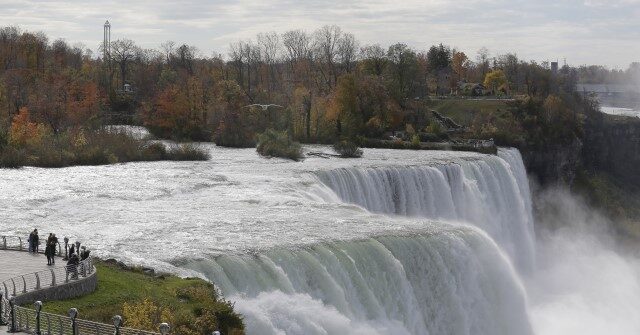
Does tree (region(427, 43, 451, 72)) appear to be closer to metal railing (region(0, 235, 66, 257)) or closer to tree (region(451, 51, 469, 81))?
tree (region(451, 51, 469, 81))

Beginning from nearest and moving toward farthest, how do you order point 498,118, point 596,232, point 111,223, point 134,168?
point 111,223
point 134,168
point 596,232
point 498,118

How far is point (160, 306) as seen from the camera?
23.1 m

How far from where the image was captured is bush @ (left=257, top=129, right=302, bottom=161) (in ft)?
192

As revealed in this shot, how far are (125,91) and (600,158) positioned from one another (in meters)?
50.5

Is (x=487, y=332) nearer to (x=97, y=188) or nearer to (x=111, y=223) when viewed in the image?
(x=111, y=223)

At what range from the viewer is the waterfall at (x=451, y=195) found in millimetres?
45219

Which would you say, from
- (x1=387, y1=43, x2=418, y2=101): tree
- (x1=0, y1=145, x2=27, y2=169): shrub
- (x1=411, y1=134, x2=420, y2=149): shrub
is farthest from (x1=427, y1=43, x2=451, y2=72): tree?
(x1=0, y1=145, x2=27, y2=169): shrub

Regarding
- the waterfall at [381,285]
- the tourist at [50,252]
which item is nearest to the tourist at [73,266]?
the tourist at [50,252]

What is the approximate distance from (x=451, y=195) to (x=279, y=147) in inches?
561

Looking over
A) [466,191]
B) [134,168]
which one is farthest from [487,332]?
[134,168]

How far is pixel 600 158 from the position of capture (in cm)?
8550

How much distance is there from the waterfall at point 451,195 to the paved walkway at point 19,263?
17.9m

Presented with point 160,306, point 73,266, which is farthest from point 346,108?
point 160,306

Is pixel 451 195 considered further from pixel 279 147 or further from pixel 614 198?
pixel 614 198
